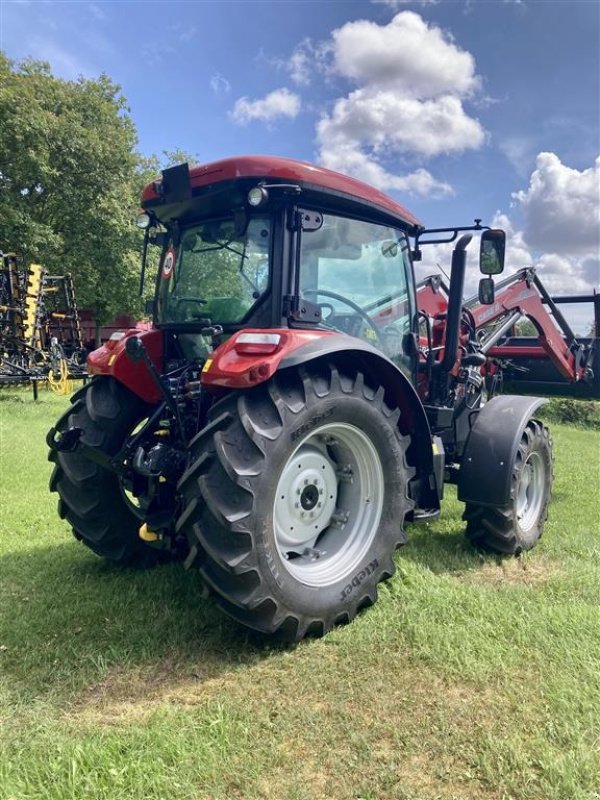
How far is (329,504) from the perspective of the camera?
10.7 feet

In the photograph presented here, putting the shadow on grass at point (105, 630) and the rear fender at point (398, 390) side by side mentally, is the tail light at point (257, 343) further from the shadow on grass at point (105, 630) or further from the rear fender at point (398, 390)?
the shadow on grass at point (105, 630)

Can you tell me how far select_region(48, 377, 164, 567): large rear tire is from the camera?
135 inches

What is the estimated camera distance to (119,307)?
22.9 metres

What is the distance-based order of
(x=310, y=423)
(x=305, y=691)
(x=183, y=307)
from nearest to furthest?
(x=305, y=691), (x=310, y=423), (x=183, y=307)

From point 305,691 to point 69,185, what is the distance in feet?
73.5

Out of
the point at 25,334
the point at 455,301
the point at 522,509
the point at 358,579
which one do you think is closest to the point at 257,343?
the point at 358,579

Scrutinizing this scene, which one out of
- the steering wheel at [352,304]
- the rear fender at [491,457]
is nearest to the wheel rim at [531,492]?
the rear fender at [491,457]

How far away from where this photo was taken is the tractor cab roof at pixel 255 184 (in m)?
2.91

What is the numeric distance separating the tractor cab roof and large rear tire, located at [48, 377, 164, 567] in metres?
1.12

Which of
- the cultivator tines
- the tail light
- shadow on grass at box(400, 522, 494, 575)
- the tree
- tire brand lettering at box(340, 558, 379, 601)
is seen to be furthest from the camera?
the tree

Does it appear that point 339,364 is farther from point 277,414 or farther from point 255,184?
point 255,184

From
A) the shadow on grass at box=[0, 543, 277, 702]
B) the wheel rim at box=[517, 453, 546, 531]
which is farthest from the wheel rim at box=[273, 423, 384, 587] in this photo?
the wheel rim at box=[517, 453, 546, 531]

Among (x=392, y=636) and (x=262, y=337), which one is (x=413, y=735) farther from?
(x=262, y=337)

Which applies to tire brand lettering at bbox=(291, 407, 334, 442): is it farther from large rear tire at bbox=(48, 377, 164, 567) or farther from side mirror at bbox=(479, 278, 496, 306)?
side mirror at bbox=(479, 278, 496, 306)
